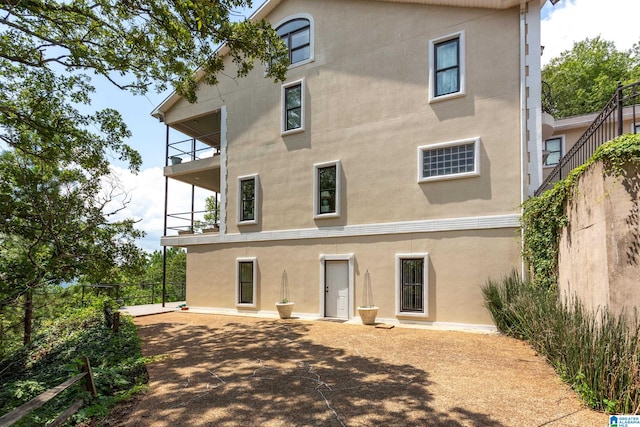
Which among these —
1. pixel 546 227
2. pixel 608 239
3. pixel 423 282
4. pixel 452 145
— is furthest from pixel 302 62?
pixel 608 239

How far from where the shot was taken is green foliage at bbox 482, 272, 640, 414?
14.4ft

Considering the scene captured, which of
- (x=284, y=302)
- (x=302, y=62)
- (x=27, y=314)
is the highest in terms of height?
(x=302, y=62)

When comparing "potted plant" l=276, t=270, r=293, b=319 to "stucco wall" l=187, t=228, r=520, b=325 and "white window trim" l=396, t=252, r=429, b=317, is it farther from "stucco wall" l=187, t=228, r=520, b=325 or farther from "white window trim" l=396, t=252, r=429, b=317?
"white window trim" l=396, t=252, r=429, b=317

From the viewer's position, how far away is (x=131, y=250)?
992 centimetres

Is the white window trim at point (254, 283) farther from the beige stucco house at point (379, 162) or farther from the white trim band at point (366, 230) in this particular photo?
the white trim band at point (366, 230)

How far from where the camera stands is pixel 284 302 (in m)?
13.8

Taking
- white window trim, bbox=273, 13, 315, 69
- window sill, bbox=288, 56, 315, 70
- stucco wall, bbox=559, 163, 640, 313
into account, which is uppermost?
white window trim, bbox=273, 13, 315, 69

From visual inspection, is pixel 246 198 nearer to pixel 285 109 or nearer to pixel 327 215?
pixel 285 109

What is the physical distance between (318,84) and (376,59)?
263 centimetres

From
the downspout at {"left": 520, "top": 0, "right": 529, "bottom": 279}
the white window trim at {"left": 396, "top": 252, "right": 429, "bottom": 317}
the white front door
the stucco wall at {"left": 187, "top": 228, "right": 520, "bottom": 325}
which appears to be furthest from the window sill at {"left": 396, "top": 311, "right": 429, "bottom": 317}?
the downspout at {"left": 520, "top": 0, "right": 529, "bottom": 279}

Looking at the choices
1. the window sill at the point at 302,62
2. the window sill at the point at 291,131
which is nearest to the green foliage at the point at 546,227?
the window sill at the point at 291,131

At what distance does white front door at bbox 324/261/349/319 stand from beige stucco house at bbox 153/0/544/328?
0.15ft

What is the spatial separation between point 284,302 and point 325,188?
4.95 meters

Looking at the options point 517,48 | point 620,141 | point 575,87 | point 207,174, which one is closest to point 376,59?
point 517,48
